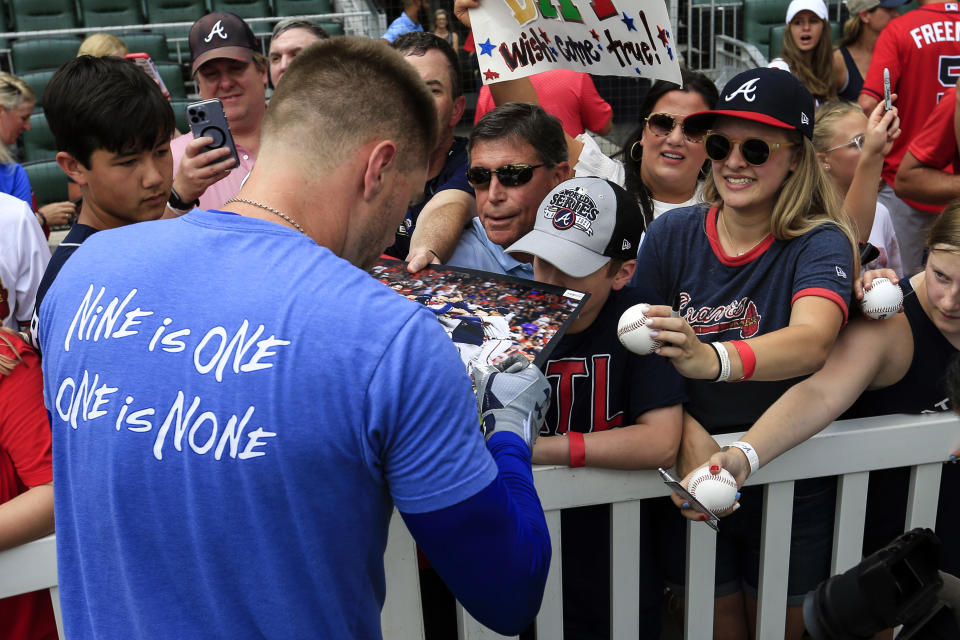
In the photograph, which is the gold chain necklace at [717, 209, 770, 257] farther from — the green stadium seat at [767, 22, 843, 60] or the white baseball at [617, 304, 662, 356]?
the green stadium seat at [767, 22, 843, 60]

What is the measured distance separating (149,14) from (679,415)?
1067cm

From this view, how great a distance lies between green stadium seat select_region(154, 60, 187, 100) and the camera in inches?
355

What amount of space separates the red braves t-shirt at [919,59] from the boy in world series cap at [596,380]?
2.50 meters

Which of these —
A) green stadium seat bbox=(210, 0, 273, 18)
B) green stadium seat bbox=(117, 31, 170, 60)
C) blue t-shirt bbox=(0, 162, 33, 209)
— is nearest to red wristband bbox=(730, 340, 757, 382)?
blue t-shirt bbox=(0, 162, 33, 209)

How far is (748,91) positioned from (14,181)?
363cm

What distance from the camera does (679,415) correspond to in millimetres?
2082

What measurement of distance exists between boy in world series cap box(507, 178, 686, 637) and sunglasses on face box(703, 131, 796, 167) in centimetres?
27

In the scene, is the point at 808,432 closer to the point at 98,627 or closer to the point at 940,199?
the point at 98,627

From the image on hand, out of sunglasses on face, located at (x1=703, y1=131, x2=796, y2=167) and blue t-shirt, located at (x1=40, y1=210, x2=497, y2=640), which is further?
sunglasses on face, located at (x1=703, y1=131, x2=796, y2=167)

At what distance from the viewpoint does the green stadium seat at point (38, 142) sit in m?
8.14

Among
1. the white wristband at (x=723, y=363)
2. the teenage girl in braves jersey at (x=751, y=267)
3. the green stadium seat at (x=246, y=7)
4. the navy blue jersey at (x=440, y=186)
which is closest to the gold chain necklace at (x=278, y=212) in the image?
the white wristband at (x=723, y=363)

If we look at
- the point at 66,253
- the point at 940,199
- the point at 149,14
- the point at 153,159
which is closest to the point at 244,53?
the point at 153,159

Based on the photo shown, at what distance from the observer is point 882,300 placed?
2047 millimetres

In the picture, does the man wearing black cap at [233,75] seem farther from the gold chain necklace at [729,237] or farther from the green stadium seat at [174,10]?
the green stadium seat at [174,10]
